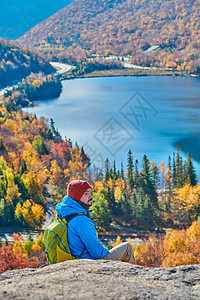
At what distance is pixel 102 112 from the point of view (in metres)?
93.0

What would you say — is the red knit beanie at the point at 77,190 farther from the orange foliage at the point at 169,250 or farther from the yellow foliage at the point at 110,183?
the yellow foliage at the point at 110,183

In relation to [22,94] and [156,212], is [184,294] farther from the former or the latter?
[22,94]

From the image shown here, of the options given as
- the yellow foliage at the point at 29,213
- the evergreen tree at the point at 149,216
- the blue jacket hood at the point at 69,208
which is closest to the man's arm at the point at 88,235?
the blue jacket hood at the point at 69,208

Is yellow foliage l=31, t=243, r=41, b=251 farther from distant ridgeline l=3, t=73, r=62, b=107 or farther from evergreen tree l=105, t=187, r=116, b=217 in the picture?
distant ridgeline l=3, t=73, r=62, b=107

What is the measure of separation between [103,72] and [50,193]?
14511cm

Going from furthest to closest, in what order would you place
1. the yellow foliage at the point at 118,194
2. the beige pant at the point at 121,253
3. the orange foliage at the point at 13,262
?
the yellow foliage at the point at 118,194 < the orange foliage at the point at 13,262 < the beige pant at the point at 121,253

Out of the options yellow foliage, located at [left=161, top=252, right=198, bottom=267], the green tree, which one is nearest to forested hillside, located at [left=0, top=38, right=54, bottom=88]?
the green tree

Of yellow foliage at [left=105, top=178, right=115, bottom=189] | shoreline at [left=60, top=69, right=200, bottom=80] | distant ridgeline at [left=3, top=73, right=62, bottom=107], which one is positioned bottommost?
yellow foliage at [left=105, top=178, right=115, bottom=189]

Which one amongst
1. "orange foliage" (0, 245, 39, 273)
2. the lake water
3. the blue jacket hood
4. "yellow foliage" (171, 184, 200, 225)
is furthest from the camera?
the lake water

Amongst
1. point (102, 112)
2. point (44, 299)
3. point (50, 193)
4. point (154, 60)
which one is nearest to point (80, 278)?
point (44, 299)

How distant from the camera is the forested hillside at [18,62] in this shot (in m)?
171

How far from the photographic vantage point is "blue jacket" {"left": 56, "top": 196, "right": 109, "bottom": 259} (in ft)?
15.2

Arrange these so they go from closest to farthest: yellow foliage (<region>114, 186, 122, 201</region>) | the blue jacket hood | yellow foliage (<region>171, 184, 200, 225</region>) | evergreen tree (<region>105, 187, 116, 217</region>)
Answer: the blue jacket hood < yellow foliage (<region>171, 184, 200, 225</region>) < evergreen tree (<region>105, 187, 116, 217</region>) < yellow foliage (<region>114, 186, 122, 201</region>)

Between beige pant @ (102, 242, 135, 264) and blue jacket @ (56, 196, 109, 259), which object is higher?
blue jacket @ (56, 196, 109, 259)
